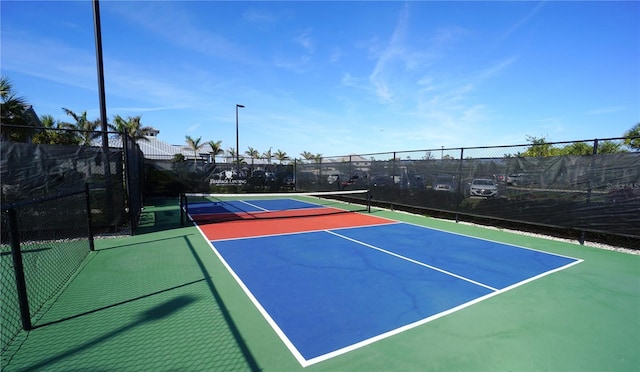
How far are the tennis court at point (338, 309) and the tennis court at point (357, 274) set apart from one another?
0.03 m

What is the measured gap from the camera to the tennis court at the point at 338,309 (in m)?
3.18

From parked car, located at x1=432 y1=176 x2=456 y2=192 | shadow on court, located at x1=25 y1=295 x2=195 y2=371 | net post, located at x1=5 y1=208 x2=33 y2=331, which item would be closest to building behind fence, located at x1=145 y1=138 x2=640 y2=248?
parked car, located at x1=432 y1=176 x2=456 y2=192

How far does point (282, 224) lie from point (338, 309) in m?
6.57

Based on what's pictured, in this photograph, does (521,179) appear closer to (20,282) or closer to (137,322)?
(137,322)

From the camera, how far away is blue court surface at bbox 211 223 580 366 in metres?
3.76

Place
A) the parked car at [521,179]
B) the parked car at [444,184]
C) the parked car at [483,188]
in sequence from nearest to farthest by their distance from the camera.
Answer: the parked car at [521,179] → the parked car at [483,188] → the parked car at [444,184]

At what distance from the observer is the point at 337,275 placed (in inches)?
219

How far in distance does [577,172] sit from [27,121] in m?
19.8

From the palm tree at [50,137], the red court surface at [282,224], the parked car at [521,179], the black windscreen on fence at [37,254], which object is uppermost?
the palm tree at [50,137]

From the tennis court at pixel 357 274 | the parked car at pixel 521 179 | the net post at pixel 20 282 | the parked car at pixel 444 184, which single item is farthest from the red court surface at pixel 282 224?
the net post at pixel 20 282

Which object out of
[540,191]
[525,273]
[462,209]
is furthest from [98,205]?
[540,191]

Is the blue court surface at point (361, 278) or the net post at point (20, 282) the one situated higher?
the net post at point (20, 282)

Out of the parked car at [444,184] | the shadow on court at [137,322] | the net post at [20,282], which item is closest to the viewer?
the shadow on court at [137,322]

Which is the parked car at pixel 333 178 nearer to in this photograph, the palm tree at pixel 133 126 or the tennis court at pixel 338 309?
the tennis court at pixel 338 309
